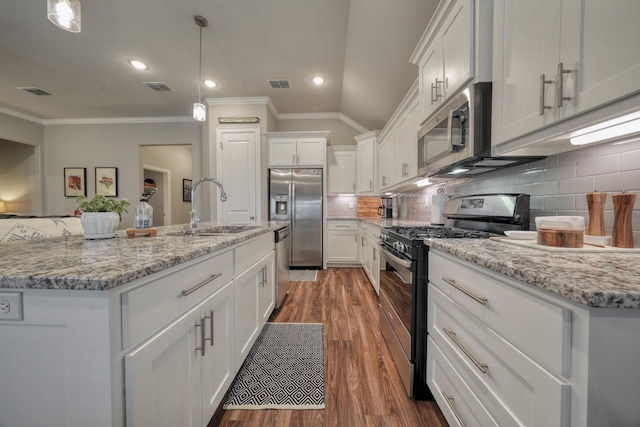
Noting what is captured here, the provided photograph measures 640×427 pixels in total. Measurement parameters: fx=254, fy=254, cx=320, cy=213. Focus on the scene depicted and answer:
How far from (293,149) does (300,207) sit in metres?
1.00

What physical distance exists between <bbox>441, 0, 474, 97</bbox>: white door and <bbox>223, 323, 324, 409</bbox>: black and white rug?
189 cm

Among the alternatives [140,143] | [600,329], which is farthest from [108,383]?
[140,143]

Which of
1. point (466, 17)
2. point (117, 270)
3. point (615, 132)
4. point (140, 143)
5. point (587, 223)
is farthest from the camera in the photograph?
point (140, 143)

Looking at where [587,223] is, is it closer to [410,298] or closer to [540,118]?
[540,118]

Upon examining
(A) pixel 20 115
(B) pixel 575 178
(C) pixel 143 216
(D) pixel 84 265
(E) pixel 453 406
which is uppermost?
(A) pixel 20 115

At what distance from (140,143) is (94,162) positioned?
1022 mm

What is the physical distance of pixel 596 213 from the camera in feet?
3.34

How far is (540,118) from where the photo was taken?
95 centimetres

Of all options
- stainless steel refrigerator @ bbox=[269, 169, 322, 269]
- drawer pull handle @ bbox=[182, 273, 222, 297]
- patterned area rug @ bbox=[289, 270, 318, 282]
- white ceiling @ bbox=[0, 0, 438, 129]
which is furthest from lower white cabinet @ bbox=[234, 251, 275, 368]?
white ceiling @ bbox=[0, 0, 438, 129]

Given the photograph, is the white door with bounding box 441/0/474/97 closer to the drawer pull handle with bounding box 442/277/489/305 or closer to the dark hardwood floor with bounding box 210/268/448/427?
the drawer pull handle with bounding box 442/277/489/305

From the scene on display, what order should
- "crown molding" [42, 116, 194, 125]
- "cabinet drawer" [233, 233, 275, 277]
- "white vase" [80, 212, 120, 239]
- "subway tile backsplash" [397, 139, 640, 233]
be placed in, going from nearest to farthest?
"subway tile backsplash" [397, 139, 640, 233], "white vase" [80, 212, 120, 239], "cabinet drawer" [233, 233, 275, 277], "crown molding" [42, 116, 194, 125]

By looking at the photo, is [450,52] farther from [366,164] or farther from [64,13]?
[366,164]

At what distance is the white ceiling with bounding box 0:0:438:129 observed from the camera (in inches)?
94.4

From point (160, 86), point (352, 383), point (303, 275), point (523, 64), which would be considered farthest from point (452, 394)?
point (160, 86)
